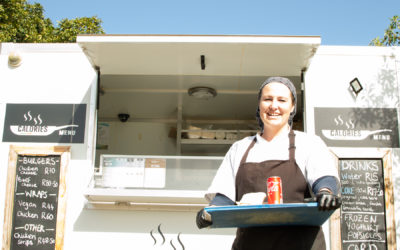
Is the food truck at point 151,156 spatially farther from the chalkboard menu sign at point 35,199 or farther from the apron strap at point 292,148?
the apron strap at point 292,148

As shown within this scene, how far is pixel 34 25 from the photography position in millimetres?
13070

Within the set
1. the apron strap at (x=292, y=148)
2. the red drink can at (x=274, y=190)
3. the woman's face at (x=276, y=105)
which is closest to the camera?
the red drink can at (x=274, y=190)

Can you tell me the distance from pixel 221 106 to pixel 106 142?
249 centimetres

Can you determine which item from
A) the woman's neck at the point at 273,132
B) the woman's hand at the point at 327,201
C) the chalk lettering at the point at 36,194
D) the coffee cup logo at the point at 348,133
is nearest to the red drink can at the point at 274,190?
the woman's hand at the point at 327,201

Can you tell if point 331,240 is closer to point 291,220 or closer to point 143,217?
point 143,217

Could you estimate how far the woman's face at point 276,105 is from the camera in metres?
1.89

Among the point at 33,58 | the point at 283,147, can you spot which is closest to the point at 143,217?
the point at 33,58

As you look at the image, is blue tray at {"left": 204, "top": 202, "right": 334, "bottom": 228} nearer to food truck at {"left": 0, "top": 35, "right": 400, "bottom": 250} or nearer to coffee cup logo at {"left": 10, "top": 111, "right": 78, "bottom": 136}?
food truck at {"left": 0, "top": 35, "right": 400, "bottom": 250}

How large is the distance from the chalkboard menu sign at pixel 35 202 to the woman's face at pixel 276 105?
11.3 ft

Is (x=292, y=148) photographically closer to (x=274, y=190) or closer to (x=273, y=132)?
(x=273, y=132)

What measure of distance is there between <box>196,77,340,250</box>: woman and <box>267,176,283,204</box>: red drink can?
7cm

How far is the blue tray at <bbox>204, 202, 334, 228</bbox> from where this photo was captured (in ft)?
4.86

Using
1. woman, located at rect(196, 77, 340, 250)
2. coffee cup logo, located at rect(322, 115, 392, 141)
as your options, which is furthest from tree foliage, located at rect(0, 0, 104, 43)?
woman, located at rect(196, 77, 340, 250)

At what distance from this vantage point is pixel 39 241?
14.8 ft
